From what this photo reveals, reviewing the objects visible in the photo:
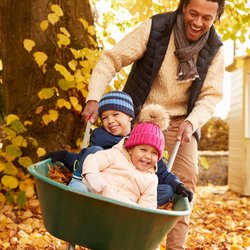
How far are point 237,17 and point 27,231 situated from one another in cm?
326

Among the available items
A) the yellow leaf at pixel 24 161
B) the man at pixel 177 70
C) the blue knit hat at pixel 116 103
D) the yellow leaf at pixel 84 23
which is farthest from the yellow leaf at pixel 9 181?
the blue knit hat at pixel 116 103

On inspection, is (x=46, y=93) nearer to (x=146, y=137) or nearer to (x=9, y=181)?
(x=9, y=181)

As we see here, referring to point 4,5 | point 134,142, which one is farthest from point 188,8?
point 4,5

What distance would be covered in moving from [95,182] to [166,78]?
3.96ft

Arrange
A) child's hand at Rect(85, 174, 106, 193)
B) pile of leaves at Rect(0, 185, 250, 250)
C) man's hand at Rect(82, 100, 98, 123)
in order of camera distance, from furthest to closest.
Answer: pile of leaves at Rect(0, 185, 250, 250), man's hand at Rect(82, 100, 98, 123), child's hand at Rect(85, 174, 106, 193)

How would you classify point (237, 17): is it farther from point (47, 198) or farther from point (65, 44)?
point (47, 198)

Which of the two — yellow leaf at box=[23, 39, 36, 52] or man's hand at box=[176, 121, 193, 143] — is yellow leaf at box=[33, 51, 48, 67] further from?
man's hand at box=[176, 121, 193, 143]

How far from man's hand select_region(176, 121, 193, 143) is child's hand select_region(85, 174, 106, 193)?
2.75ft

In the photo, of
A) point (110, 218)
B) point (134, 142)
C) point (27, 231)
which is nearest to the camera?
point (110, 218)

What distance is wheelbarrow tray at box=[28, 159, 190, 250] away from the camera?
7.59 ft

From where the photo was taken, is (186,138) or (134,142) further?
(186,138)

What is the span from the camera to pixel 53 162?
306 cm

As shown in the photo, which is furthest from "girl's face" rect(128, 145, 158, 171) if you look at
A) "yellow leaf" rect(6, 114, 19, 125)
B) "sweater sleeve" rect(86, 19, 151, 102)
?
"yellow leaf" rect(6, 114, 19, 125)

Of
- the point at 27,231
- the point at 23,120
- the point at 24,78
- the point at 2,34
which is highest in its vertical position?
the point at 2,34
